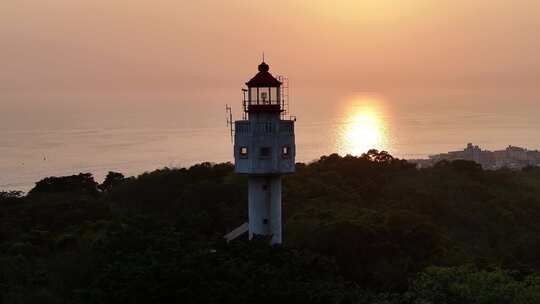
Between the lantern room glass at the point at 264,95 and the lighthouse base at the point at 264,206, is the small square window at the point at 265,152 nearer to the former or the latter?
the lighthouse base at the point at 264,206

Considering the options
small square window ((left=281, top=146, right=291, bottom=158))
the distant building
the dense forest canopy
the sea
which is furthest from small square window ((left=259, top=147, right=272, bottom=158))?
the distant building

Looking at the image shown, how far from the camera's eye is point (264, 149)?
2278 cm

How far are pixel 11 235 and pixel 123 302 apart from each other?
13.5m

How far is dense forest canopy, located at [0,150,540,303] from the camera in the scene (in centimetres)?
1625

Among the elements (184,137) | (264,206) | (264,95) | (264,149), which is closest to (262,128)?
(264,149)

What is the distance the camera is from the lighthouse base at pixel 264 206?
22812 mm

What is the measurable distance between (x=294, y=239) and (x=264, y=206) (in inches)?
124

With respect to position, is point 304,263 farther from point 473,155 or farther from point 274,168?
point 473,155

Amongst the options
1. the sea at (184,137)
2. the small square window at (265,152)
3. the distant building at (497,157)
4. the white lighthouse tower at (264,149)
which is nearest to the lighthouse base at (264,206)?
the white lighthouse tower at (264,149)

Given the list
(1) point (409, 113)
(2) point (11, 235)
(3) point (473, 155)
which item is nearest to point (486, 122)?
(1) point (409, 113)

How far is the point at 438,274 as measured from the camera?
1861 centimetres

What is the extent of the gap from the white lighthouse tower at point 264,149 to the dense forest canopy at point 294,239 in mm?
1082

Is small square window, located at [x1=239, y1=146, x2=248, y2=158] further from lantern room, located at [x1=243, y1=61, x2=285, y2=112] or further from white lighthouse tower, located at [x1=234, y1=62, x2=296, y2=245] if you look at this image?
lantern room, located at [x1=243, y1=61, x2=285, y2=112]

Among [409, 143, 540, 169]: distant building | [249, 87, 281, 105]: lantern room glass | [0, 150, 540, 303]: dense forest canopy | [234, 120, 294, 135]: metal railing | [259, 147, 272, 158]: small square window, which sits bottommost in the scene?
[0, 150, 540, 303]: dense forest canopy
